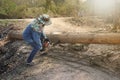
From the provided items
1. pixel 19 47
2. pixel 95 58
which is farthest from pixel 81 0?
pixel 95 58

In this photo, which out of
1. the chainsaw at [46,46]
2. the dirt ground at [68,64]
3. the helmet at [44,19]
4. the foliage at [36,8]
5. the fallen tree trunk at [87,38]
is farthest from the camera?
the foliage at [36,8]

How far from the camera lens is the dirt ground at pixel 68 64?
703 centimetres

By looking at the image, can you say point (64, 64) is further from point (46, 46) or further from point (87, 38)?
point (87, 38)

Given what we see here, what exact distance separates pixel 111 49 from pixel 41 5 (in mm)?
15082

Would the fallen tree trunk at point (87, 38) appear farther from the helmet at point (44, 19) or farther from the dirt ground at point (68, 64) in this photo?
the helmet at point (44, 19)

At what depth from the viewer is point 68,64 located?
792 cm

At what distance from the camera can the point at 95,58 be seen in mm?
8305

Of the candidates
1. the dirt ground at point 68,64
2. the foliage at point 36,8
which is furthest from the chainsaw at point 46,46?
the foliage at point 36,8

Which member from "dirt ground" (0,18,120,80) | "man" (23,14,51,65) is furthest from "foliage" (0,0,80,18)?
"man" (23,14,51,65)

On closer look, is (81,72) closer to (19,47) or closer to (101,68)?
(101,68)

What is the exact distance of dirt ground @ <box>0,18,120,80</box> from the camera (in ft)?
23.1

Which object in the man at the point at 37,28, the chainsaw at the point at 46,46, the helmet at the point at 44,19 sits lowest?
the chainsaw at the point at 46,46

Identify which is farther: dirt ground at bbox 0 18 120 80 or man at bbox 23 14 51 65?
man at bbox 23 14 51 65

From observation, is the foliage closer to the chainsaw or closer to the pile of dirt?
the pile of dirt
